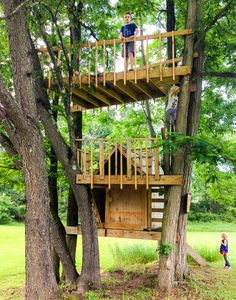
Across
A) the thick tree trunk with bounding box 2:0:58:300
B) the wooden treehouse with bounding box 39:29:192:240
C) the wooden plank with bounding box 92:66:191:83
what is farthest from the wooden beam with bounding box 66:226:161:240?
the wooden plank with bounding box 92:66:191:83

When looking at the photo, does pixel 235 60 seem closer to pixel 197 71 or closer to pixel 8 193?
pixel 197 71

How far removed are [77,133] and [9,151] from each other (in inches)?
95.2

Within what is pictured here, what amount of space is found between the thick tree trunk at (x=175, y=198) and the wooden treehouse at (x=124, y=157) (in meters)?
0.25

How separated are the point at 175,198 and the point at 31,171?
2971 mm

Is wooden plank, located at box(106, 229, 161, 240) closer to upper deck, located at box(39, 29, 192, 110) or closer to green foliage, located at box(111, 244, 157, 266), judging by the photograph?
upper deck, located at box(39, 29, 192, 110)

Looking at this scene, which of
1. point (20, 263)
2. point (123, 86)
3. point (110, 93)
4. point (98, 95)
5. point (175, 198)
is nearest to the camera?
point (175, 198)

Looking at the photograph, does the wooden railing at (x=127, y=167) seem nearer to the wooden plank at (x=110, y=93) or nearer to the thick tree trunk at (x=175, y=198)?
the thick tree trunk at (x=175, y=198)

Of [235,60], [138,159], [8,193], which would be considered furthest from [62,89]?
[8,193]

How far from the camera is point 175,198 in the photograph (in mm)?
6723

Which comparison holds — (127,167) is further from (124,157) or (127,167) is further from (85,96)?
(85,96)

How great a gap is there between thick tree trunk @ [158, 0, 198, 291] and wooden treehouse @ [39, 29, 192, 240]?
25 cm

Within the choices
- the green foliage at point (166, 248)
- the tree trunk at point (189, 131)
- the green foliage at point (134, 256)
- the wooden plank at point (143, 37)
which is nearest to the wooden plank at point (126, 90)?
the wooden plank at point (143, 37)

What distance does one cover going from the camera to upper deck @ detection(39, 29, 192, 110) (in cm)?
638

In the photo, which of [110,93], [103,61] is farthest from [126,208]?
[103,61]
